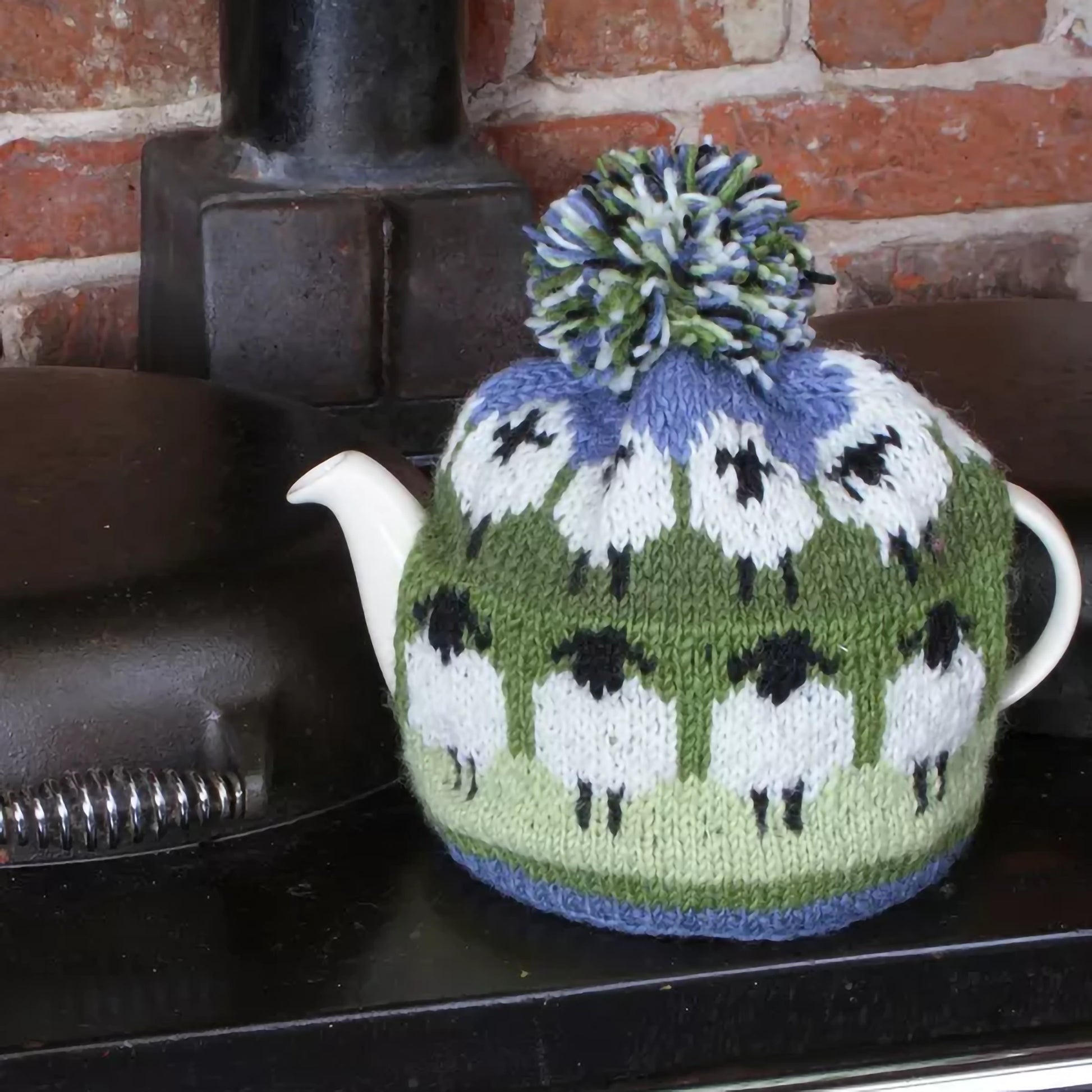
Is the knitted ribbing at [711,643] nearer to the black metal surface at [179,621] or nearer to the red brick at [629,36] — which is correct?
the black metal surface at [179,621]

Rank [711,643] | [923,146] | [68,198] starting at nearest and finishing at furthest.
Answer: [711,643], [68,198], [923,146]

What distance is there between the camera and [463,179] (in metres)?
0.78

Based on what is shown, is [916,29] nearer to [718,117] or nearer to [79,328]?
[718,117]

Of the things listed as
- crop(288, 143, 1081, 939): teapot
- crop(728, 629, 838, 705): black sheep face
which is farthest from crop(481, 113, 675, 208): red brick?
crop(728, 629, 838, 705): black sheep face

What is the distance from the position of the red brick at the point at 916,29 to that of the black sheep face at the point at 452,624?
547 millimetres

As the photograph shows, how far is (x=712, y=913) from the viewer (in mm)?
525

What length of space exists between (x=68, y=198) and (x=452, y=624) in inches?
17.8

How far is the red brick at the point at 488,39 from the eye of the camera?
88 centimetres

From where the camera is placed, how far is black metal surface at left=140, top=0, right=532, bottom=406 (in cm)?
75

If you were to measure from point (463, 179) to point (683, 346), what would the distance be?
0.98 ft

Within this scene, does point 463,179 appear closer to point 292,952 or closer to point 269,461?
point 269,461

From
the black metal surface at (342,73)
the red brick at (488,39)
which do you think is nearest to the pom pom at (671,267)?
the black metal surface at (342,73)

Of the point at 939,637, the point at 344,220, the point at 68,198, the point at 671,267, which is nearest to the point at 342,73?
the point at 344,220

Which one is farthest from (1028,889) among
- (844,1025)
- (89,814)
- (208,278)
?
(208,278)
